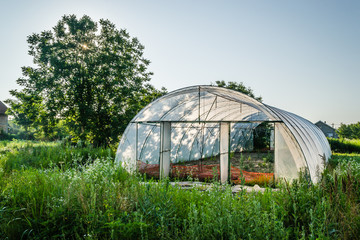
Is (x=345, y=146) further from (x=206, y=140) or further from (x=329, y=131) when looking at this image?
(x=329, y=131)

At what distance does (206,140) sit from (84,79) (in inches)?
354

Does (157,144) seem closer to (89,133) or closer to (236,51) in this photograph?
(236,51)

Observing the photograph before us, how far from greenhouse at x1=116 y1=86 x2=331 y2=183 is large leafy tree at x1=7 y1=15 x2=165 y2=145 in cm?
566

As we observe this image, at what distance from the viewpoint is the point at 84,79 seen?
671 inches

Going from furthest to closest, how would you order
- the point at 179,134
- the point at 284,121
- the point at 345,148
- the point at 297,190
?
the point at 345,148
the point at 179,134
the point at 284,121
the point at 297,190

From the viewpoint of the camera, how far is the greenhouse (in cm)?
777

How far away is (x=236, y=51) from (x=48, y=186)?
280 inches

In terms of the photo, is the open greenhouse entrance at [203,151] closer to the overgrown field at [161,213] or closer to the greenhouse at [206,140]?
the greenhouse at [206,140]

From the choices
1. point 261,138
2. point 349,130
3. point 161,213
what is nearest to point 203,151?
point 261,138

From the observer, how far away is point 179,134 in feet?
42.3

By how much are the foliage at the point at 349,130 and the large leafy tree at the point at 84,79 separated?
40495mm

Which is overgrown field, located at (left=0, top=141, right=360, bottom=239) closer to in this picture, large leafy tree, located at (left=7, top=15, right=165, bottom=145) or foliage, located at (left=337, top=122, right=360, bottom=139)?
large leafy tree, located at (left=7, top=15, right=165, bottom=145)

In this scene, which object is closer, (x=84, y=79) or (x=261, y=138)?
(x=84, y=79)

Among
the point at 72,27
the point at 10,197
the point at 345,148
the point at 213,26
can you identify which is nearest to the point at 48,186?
the point at 10,197
